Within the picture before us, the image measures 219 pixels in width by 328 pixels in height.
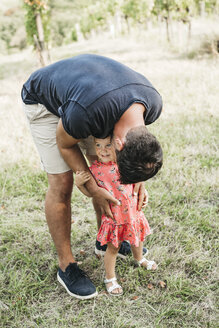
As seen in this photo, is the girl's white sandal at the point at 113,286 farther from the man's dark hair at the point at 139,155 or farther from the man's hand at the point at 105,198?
the man's dark hair at the point at 139,155

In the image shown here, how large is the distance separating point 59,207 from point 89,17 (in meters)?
31.7

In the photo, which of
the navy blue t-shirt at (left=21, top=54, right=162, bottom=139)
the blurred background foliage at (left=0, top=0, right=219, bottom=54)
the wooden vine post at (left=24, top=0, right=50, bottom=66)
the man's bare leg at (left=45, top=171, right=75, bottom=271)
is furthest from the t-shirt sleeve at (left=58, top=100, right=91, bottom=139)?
the blurred background foliage at (left=0, top=0, right=219, bottom=54)

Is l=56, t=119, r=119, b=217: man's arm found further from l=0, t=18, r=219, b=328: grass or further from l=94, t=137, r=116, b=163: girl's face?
l=0, t=18, r=219, b=328: grass

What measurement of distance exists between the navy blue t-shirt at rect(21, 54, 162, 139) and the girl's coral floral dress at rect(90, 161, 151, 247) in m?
0.30

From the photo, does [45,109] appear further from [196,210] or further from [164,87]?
[164,87]

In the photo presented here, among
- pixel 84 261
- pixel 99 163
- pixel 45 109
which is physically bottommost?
pixel 84 261

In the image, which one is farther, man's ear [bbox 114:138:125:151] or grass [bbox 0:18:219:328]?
grass [bbox 0:18:219:328]

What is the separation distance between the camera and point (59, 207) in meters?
2.08

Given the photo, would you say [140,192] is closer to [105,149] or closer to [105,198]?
[105,198]

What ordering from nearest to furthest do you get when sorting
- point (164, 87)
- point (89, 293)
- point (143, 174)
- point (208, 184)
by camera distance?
point (143, 174), point (89, 293), point (208, 184), point (164, 87)

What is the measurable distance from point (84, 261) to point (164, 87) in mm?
4734

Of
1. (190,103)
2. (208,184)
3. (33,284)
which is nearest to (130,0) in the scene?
(190,103)

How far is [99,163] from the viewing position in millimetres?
1944

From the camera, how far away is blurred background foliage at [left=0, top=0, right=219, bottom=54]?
34.5ft
